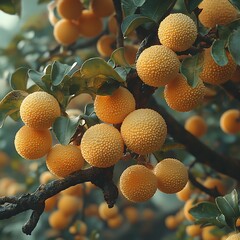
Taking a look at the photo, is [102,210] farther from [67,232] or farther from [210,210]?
[210,210]

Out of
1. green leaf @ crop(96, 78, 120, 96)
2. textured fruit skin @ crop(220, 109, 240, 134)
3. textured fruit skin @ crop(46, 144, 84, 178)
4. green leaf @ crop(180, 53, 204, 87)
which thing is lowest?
textured fruit skin @ crop(220, 109, 240, 134)

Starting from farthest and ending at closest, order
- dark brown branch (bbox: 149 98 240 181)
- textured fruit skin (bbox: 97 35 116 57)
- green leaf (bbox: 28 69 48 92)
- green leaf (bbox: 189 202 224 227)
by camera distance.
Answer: textured fruit skin (bbox: 97 35 116 57), dark brown branch (bbox: 149 98 240 181), green leaf (bbox: 189 202 224 227), green leaf (bbox: 28 69 48 92)

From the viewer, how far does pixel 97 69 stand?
758 millimetres

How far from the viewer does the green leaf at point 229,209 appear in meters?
0.85

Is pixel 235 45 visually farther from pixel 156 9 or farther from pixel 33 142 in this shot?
pixel 33 142

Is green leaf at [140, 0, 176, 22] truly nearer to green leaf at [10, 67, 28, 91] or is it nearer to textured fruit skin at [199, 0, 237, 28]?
textured fruit skin at [199, 0, 237, 28]

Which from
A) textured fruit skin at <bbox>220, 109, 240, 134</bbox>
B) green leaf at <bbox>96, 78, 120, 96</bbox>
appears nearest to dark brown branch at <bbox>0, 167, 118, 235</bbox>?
green leaf at <bbox>96, 78, 120, 96</bbox>

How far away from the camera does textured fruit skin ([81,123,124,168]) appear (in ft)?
2.40

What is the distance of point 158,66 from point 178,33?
0.06m

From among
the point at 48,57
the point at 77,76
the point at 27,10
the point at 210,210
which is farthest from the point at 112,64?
the point at 27,10

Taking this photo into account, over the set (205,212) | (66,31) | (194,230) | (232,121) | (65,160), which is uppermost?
(65,160)

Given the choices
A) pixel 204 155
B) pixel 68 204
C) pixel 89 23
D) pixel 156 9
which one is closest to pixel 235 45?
pixel 156 9

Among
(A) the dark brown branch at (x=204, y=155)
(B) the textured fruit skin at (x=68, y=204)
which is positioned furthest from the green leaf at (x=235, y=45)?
(B) the textured fruit skin at (x=68, y=204)

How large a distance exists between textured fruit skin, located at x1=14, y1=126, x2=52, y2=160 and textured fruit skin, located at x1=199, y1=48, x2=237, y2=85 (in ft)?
0.82
